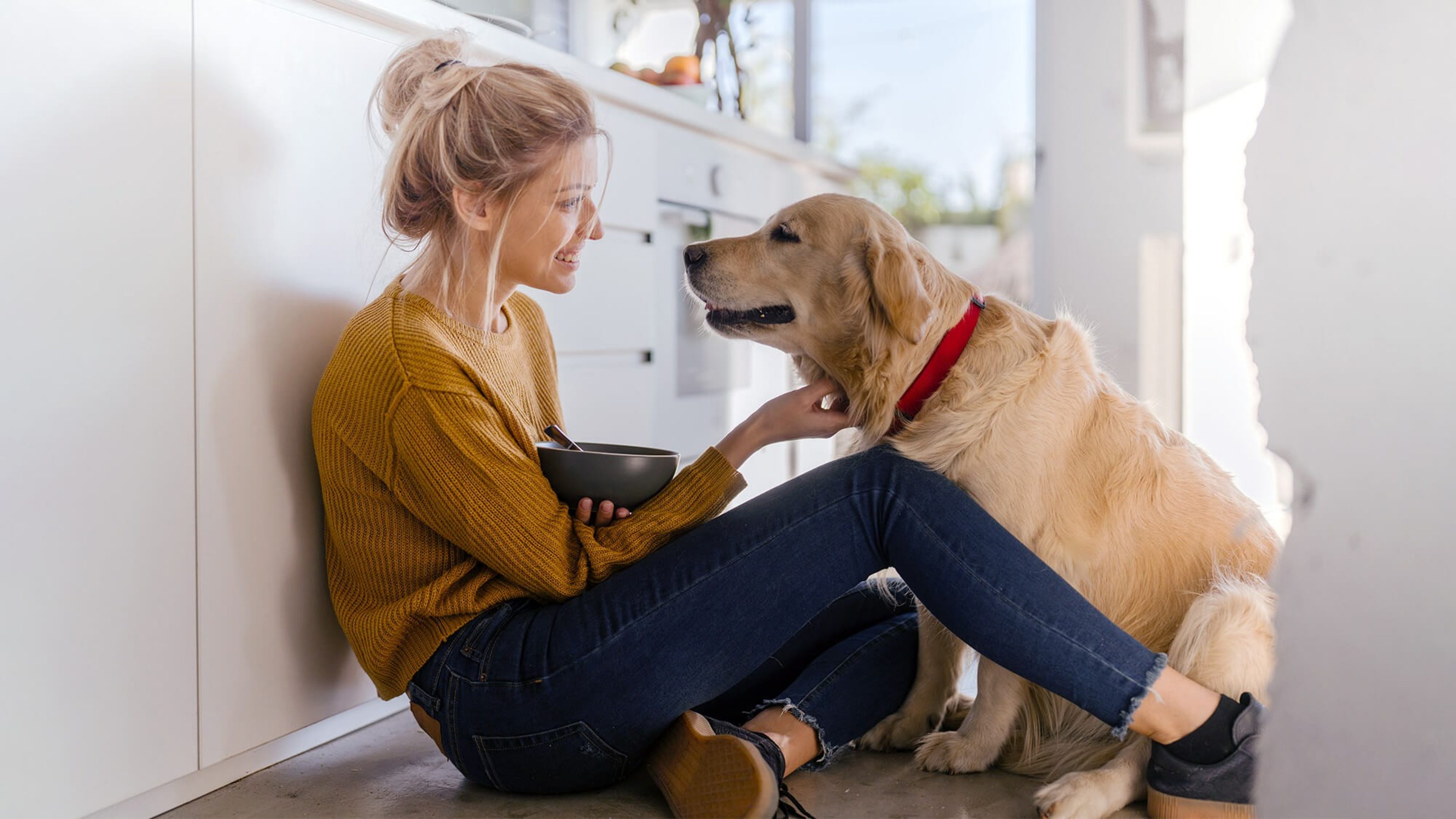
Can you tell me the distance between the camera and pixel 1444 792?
1.21 meters

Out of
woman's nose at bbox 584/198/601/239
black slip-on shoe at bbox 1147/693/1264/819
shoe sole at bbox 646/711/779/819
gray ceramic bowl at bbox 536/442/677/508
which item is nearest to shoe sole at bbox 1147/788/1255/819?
black slip-on shoe at bbox 1147/693/1264/819

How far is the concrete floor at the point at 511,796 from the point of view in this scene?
1327 mm

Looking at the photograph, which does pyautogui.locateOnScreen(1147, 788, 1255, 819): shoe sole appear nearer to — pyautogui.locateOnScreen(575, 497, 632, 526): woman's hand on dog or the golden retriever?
the golden retriever

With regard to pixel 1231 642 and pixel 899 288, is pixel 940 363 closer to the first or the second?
pixel 899 288

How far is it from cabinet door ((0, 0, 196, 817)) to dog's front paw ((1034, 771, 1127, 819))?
108cm

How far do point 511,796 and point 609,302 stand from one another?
1112mm

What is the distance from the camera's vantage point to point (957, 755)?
1.46m

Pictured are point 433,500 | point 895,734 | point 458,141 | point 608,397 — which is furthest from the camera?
point 608,397

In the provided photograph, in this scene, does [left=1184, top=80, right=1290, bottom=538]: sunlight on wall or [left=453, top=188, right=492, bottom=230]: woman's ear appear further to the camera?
[left=1184, top=80, right=1290, bottom=538]: sunlight on wall

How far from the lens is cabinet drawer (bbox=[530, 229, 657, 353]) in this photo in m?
2.03

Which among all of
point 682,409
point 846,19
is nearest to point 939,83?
point 846,19

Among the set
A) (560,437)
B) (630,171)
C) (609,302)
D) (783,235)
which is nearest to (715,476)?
(560,437)

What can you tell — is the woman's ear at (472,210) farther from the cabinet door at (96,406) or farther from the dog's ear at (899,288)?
the dog's ear at (899,288)

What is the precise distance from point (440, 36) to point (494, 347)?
47cm
